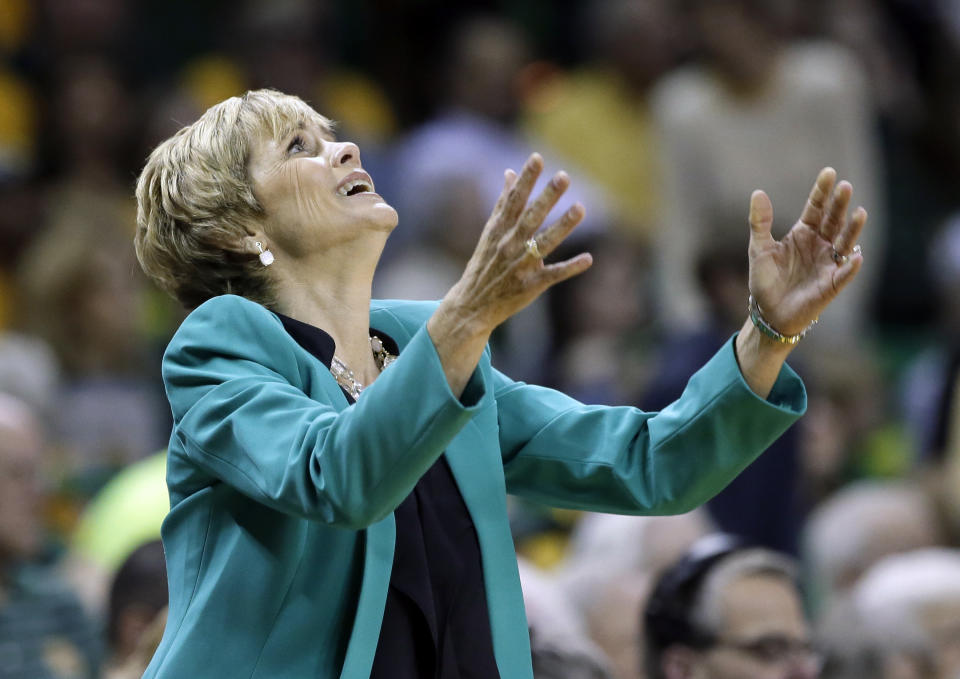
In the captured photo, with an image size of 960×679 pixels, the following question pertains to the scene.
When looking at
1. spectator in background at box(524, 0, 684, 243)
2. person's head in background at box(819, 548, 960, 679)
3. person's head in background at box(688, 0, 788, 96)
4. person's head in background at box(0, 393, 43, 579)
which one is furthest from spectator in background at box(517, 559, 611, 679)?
spectator in background at box(524, 0, 684, 243)

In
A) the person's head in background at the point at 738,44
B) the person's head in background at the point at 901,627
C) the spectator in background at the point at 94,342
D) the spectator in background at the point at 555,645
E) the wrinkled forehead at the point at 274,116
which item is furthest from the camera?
the person's head in background at the point at 738,44

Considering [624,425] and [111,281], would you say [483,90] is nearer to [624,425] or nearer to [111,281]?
[111,281]

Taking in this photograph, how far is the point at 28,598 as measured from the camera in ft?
13.2

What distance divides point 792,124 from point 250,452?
5.09 m

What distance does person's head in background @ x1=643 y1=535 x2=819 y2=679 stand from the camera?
321 cm

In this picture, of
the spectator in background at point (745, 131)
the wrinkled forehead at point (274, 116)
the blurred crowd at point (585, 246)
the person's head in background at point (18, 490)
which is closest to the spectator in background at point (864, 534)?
the blurred crowd at point (585, 246)

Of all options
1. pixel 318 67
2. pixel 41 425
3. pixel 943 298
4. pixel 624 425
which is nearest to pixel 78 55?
pixel 318 67

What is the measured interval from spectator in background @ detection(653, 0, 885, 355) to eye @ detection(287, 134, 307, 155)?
425 cm

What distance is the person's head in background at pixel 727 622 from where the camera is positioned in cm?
321

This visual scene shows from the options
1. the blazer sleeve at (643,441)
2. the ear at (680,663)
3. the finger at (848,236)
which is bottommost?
the ear at (680,663)

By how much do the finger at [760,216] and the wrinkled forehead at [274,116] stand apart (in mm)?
674

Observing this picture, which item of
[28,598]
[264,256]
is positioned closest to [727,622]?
[264,256]

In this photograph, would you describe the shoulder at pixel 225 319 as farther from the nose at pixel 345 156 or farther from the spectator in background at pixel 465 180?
the spectator in background at pixel 465 180

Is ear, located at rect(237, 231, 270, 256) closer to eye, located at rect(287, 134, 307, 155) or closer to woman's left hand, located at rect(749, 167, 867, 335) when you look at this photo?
eye, located at rect(287, 134, 307, 155)
